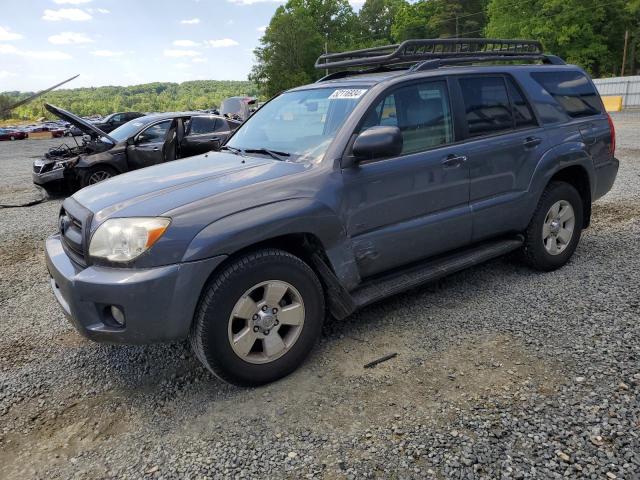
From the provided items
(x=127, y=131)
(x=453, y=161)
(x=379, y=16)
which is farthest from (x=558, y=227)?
(x=379, y=16)

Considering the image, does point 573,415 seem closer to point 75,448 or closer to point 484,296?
point 484,296

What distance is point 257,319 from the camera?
2.81m

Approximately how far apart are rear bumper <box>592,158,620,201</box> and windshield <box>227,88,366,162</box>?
2.64 m

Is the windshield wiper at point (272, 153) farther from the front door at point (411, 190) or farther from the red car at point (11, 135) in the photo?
the red car at point (11, 135)

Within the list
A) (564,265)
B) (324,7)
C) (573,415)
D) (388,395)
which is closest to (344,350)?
(388,395)

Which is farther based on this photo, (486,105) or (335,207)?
(486,105)

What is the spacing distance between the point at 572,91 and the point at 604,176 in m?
0.87

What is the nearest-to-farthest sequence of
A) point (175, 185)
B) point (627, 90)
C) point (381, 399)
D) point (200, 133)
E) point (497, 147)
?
point (381, 399)
point (175, 185)
point (497, 147)
point (200, 133)
point (627, 90)

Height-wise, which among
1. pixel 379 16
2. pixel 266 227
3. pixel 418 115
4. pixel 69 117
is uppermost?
pixel 379 16

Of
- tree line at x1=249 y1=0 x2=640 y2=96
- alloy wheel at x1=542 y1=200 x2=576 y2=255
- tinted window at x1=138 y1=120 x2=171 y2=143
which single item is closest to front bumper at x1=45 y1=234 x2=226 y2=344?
alloy wheel at x1=542 y1=200 x2=576 y2=255

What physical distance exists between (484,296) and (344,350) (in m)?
1.39

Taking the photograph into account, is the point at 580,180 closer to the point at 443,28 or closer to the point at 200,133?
the point at 200,133

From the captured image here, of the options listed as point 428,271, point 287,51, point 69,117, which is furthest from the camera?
point 287,51

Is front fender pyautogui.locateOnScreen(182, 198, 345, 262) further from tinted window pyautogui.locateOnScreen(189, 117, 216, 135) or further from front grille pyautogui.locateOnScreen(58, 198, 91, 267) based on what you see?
tinted window pyautogui.locateOnScreen(189, 117, 216, 135)
